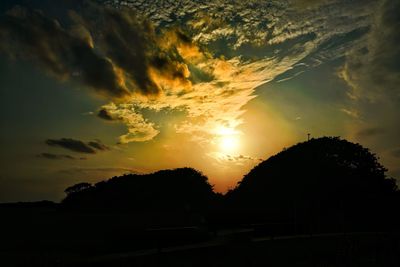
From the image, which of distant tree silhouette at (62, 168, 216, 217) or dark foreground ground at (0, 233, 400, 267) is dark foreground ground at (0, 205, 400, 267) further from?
distant tree silhouette at (62, 168, 216, 217)

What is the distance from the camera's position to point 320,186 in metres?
45.1

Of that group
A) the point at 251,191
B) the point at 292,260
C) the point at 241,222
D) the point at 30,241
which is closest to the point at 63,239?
the point at 30,241

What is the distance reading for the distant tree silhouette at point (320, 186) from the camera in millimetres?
41719

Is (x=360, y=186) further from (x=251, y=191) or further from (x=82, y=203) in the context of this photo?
(x=82, y=203)

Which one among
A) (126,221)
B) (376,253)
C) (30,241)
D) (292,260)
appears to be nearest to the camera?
(30,241)

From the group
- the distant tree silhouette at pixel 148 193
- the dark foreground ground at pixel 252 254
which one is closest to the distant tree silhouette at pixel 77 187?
the distant tree silhouette at pixel 148 193

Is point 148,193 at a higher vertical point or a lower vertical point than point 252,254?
higher

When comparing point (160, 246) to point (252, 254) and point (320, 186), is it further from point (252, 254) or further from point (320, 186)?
point (320, 186)

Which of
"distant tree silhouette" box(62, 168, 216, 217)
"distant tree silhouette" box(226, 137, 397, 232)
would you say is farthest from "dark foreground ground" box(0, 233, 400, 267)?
"distant tree silhouette" box(62, 168, 216, 217)

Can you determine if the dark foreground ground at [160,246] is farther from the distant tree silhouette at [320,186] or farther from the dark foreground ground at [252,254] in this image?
the distant tree silhouette at [320,186]

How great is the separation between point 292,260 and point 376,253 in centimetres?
767

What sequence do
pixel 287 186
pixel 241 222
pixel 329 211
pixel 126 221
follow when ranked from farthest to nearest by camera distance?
pixel 287 186, pixel 329 211, pixel 241 222, pixel 126 221

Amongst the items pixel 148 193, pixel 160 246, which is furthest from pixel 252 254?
pixel 148 193

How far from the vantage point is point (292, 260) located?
916 inches
